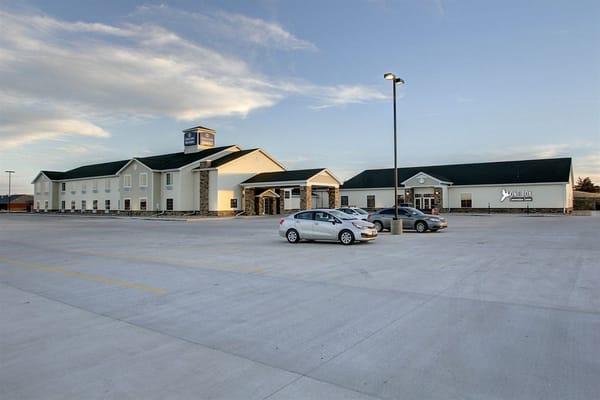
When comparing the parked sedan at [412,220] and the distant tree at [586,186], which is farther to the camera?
the distant tree at [586,186]

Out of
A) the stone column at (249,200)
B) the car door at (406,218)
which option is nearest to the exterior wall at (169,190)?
the stone column at (249,200)

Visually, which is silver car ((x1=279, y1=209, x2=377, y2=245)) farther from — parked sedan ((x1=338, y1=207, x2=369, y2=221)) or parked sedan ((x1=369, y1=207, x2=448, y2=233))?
parked sedan ((x1=338, y1=207, x2=369, y2=221))

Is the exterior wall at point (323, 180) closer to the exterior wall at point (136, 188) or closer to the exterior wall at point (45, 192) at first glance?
the exterior wall at point (136, 188)

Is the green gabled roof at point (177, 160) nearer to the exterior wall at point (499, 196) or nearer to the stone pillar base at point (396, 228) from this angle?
the exterior wall at point (499, 196)

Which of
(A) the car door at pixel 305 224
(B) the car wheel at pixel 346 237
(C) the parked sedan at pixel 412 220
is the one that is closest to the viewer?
(B) the car wheel at pixel 346 237

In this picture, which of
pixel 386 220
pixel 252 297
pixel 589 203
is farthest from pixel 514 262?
pixel 589 203

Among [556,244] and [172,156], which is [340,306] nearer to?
[556,244]

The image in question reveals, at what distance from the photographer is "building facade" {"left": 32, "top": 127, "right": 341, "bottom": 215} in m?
48.1

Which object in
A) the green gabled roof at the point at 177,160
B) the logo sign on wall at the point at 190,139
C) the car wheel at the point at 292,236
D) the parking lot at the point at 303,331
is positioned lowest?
the parking lot at the point at 303,331

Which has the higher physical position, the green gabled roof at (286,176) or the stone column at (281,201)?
the green gabled roof at (286,176)

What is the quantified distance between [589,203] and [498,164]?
18.3 metres

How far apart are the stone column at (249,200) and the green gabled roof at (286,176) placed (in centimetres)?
135

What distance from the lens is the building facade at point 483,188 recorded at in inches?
1842

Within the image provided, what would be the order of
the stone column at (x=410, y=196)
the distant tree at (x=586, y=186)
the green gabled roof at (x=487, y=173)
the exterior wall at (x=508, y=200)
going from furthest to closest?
the distant tree at (x=586, y=186)
the stone column at (x=410, y=196)
the green gabled roof at (x=487, y=173)
the exterior wall at (x=508, y=200)
